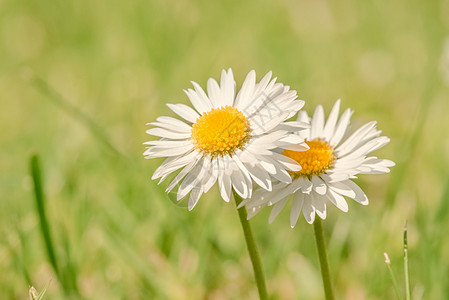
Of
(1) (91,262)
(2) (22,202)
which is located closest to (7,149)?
(2) (22,202)

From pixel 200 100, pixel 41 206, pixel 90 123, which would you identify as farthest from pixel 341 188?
pixel 90 123

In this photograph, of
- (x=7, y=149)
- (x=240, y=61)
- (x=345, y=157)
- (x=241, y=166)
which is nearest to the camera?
(x=241, y=166)

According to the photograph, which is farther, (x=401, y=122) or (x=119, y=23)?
(x=119, y=23)

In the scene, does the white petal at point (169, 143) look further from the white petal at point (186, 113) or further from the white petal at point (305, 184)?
the white petal at point (305, 184)

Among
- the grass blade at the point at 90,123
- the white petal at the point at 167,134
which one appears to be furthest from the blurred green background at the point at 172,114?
the white petal at the point at 167,134

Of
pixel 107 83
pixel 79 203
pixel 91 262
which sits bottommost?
pixel 91 262

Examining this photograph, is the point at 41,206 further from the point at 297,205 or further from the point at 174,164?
the point at 297,205

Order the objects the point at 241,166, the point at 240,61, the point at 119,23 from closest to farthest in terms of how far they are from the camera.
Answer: the point at 241,166 < the point at 240,61 < the point at 119,23

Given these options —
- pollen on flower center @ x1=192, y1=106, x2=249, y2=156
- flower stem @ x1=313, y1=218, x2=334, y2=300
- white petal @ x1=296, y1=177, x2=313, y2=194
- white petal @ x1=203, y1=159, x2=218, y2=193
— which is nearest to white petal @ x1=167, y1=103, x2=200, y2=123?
pollen on flower center @ x1=192, y1=106, x2=249, y2=156

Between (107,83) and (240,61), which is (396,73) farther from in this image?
(107,83)
